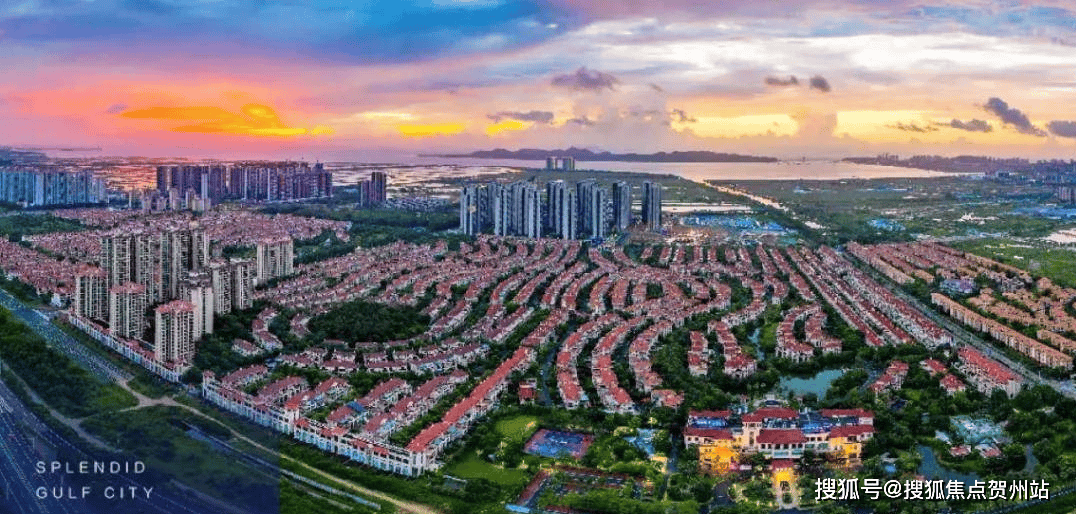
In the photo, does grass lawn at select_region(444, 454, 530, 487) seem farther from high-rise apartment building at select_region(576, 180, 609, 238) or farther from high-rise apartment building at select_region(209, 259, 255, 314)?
high-rise apartment building at select_region(576, 180, 609, 238)

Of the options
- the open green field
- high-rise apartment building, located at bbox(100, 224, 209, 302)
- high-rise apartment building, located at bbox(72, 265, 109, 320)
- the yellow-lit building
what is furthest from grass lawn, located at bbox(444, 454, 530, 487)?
the open green field

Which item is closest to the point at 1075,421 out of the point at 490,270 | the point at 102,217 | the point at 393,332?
the point at 393,332

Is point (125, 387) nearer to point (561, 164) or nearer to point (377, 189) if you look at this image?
point (377, 189)

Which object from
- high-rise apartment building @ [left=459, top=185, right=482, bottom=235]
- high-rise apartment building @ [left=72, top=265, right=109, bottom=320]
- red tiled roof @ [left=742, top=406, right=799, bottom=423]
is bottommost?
red tiled roof @ [left=742, top=406, right=799, bottom=423]

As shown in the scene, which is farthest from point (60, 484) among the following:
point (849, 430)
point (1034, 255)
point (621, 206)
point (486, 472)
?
point (621, 206)

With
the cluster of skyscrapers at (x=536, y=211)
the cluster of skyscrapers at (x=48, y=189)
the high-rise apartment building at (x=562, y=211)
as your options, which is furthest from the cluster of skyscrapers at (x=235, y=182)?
the high-rise apartment building at (x=562, y=211)

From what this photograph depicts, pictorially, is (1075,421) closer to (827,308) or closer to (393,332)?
(827,308)
